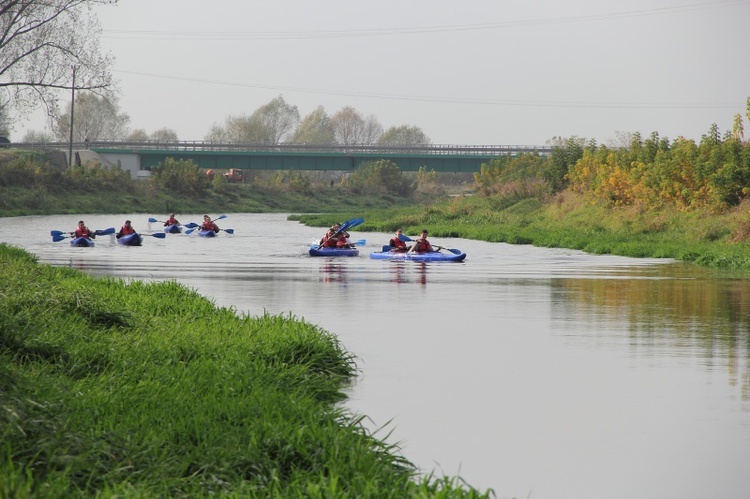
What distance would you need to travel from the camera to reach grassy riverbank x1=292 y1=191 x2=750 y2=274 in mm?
37062

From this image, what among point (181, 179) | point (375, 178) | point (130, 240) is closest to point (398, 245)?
point (130, 240)

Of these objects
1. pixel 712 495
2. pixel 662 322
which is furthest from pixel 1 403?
pixel 662 322

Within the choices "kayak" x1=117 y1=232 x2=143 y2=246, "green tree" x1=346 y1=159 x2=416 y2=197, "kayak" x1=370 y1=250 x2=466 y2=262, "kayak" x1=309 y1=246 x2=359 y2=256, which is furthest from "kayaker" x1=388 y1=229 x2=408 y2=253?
"green tree" x1=346 y1=159 x2=416 y2=197

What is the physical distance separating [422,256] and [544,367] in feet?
75.8

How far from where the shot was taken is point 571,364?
13234 millimetres

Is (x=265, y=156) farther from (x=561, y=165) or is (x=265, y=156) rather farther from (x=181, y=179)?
(x=561, y=165)

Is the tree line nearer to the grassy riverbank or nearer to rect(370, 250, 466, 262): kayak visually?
the grassy riverbank

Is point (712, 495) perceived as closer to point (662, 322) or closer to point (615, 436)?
point (615, 436)

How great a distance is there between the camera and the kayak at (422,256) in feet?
116

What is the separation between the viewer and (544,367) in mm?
13000

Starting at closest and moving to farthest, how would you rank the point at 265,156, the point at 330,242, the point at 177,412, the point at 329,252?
the point at 177,412 → the point at 329,252 → the point at 330,242 → the point at 265,156

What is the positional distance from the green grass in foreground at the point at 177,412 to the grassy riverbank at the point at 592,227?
20.8 metres

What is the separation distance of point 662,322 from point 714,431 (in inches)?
330

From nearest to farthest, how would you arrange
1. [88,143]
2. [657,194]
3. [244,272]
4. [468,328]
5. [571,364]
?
[571,364], [468,328], [244,272], [657,194], [88,143]
